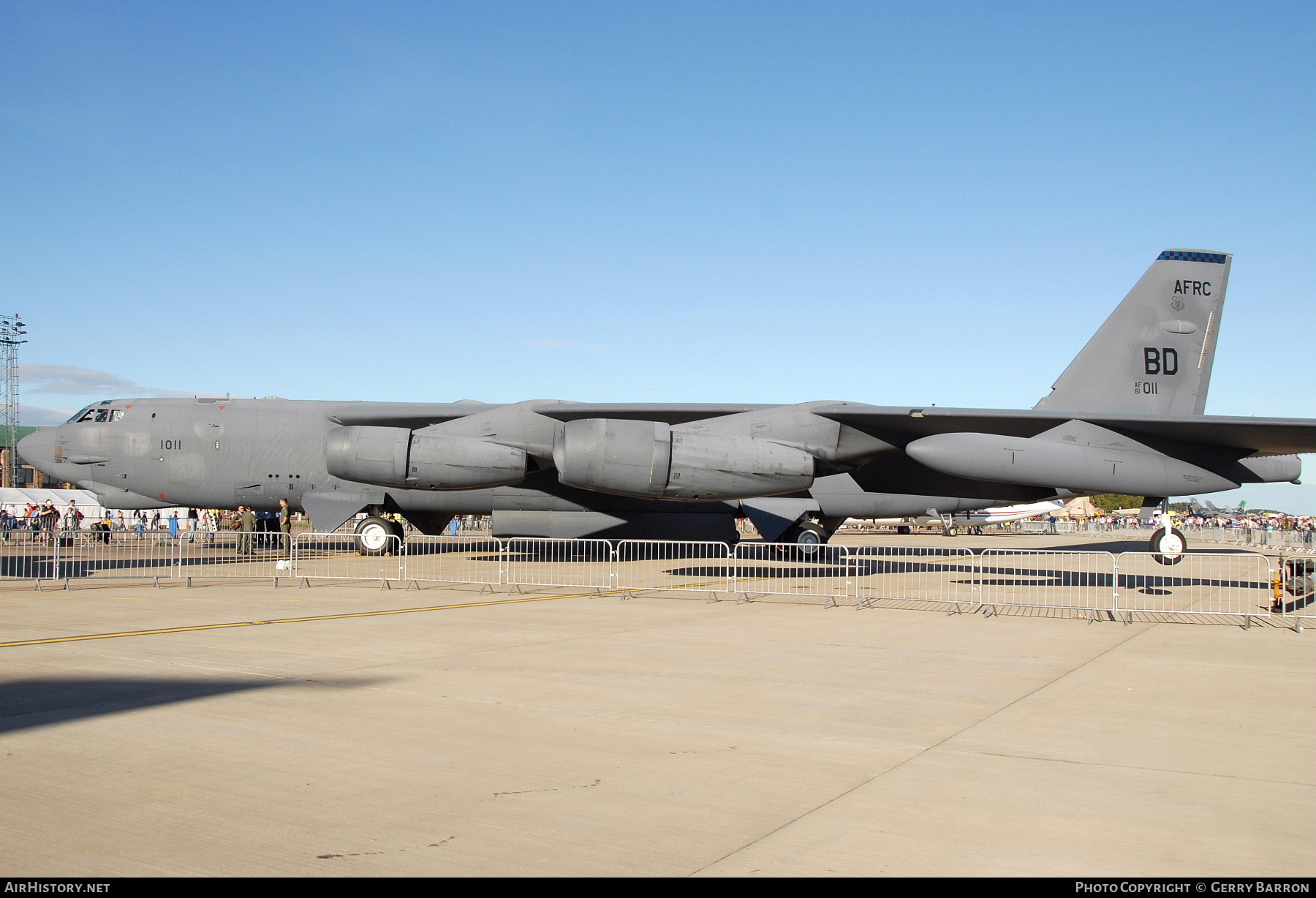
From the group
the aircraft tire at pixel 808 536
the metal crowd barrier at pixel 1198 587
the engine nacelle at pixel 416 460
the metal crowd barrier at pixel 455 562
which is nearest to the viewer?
the metal crowd barrier at pixel 1198 587

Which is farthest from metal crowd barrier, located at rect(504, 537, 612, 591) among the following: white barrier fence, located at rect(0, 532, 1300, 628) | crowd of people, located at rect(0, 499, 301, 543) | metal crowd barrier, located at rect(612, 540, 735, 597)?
crowd of people, located at rect(0, 499, 301, 543)

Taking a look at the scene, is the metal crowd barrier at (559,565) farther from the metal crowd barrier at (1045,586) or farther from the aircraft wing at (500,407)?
the metal crowd barrier at (1045,586)

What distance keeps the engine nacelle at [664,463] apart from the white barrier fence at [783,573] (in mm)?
924

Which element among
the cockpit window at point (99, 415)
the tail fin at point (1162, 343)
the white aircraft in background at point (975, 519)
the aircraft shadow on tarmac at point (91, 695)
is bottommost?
the white aircraft in background at point (975, 519)

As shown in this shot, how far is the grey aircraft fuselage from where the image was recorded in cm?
2000

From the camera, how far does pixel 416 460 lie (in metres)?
17.2

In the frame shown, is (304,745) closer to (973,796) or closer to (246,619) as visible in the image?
(973,796)

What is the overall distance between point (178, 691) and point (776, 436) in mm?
11794

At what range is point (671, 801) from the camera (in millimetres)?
4148

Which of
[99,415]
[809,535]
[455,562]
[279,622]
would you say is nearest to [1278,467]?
[809,535]

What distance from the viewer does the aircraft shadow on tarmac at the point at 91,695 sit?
5.58 m

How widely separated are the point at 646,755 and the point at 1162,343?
52.4 feet

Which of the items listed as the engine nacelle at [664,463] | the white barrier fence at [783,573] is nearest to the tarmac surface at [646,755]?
the white barrier fence at [783,573]

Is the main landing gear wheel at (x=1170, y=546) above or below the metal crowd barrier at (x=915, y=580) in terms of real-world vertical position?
above
